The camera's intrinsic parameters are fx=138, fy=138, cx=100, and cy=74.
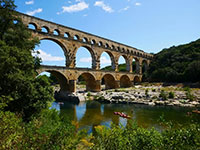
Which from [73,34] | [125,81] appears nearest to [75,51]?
[73,34]

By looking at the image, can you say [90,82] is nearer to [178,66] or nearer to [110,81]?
[110,81]

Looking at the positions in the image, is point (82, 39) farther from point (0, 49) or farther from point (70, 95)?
point (0, 49)

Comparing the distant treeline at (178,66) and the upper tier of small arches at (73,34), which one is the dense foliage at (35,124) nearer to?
the upper tier of small arches at (73,34)

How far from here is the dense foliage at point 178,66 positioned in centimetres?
3379

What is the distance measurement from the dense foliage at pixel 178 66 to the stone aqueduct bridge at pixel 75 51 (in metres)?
9.90

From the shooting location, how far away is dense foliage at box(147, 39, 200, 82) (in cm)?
3379

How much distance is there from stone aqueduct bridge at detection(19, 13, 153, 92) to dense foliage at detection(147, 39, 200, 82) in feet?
32.5

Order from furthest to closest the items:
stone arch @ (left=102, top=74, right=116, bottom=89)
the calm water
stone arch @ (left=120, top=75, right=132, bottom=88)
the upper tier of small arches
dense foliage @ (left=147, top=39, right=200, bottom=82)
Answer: stone arch @ (left=120, top=75, right=132, bottom=88) → stone arch @ (left=102, top=74, right=116, bottom=89) → dense foliage @ (left=147, top=39, right=200, bottom=82) → the upper tier of small arches → the calm water

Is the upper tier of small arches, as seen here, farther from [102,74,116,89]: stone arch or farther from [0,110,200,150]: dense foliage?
[0,110,200,150]: dense foliage

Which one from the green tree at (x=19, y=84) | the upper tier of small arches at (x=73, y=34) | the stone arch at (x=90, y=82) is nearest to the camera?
the green tree at (x=19, y=84)

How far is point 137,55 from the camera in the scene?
43.0m

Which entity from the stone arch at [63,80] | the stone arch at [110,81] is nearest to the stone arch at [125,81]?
the stone arch at [110,81]

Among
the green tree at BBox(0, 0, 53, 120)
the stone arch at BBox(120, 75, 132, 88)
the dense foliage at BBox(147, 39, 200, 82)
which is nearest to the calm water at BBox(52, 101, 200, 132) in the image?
the green tree at BBox(0, 0, 53, 120)

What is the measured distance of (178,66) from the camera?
128ft
